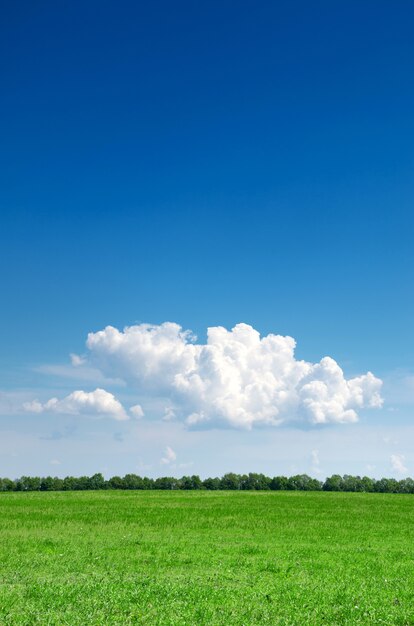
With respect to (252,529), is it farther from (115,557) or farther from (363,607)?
(363,607)

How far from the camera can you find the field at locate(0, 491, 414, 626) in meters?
16.7

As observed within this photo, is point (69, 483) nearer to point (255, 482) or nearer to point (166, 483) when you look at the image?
point (166, 483)

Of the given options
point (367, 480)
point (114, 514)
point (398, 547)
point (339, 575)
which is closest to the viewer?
point (339, 575)

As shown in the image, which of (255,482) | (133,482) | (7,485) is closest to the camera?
(7,485)

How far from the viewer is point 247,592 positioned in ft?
63.7

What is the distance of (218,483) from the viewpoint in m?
137

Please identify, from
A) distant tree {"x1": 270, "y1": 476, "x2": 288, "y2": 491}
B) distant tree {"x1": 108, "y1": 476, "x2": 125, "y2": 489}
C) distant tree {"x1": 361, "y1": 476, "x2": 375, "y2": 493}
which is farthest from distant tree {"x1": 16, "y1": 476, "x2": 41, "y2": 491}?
distant tree {"x1": 361, "y1": 476, "x2": 375, "y2": 493}

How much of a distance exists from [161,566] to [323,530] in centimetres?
1939

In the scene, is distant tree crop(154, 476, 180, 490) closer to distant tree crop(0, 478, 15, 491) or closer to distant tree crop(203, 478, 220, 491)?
distant tree crop(203, 478, 220, 491)

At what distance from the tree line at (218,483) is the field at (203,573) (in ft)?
287

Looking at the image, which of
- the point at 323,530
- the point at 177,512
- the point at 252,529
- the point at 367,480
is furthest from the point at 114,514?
the point at 367,480

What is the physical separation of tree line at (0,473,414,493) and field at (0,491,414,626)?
287 ft

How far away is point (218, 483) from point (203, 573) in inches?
4681

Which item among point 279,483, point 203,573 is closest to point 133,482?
point 279,483
